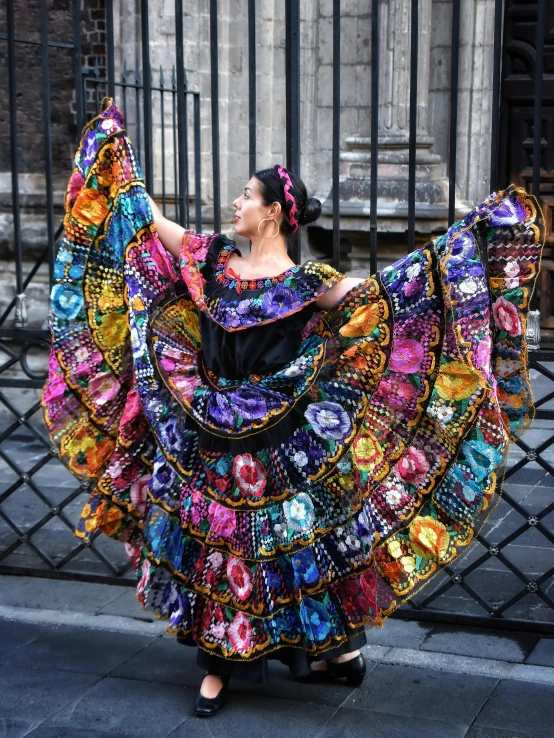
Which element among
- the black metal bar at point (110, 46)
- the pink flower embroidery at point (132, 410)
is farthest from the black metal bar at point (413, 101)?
the black metal bar at point (110, 46)

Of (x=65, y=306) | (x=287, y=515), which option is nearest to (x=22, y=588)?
(x=65, y=306)

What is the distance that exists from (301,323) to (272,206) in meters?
0.40

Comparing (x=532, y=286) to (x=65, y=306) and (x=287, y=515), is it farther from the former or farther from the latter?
(x=65, y=306)

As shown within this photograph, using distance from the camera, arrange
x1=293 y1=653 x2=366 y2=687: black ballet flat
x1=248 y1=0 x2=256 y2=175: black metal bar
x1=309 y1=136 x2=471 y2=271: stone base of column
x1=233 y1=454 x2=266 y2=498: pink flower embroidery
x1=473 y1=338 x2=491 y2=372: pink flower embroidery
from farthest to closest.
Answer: x1=309 y1=136 x2=471 y2=271: stone base of column < x1=248 y1=0 x2=256 y2=175: black metal bar < x1=293 y1=653 x2=366 y2=687: black ballet flat < x1=233 y1=454 x2=266 y2=498: pink flower embroidery < x1=473 y1=338 x2=491 y2=372: pink flower embroidery

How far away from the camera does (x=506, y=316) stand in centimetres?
A: 347

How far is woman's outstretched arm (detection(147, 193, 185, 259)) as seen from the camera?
3777mm

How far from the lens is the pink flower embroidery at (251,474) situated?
344 cm

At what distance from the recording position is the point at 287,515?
3.44 metres

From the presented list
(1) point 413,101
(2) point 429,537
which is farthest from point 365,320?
(1) point 413,101

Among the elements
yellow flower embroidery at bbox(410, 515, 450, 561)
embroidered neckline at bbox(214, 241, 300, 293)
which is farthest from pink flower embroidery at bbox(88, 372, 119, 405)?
yellow flower embroidery at bbox(410, 515, 450, 561)

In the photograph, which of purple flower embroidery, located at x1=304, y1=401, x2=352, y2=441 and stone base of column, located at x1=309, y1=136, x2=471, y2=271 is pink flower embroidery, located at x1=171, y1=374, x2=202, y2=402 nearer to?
purple flower embroidery, located at x1=304, y1=401, x2=352, y2=441

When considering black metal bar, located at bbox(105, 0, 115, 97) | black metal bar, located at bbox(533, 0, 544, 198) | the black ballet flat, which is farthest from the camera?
black metal bar, located at bbox(105, 0, 115, 97)

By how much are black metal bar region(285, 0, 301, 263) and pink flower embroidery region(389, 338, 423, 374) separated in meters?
0.82

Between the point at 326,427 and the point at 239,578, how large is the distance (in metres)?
0.57
